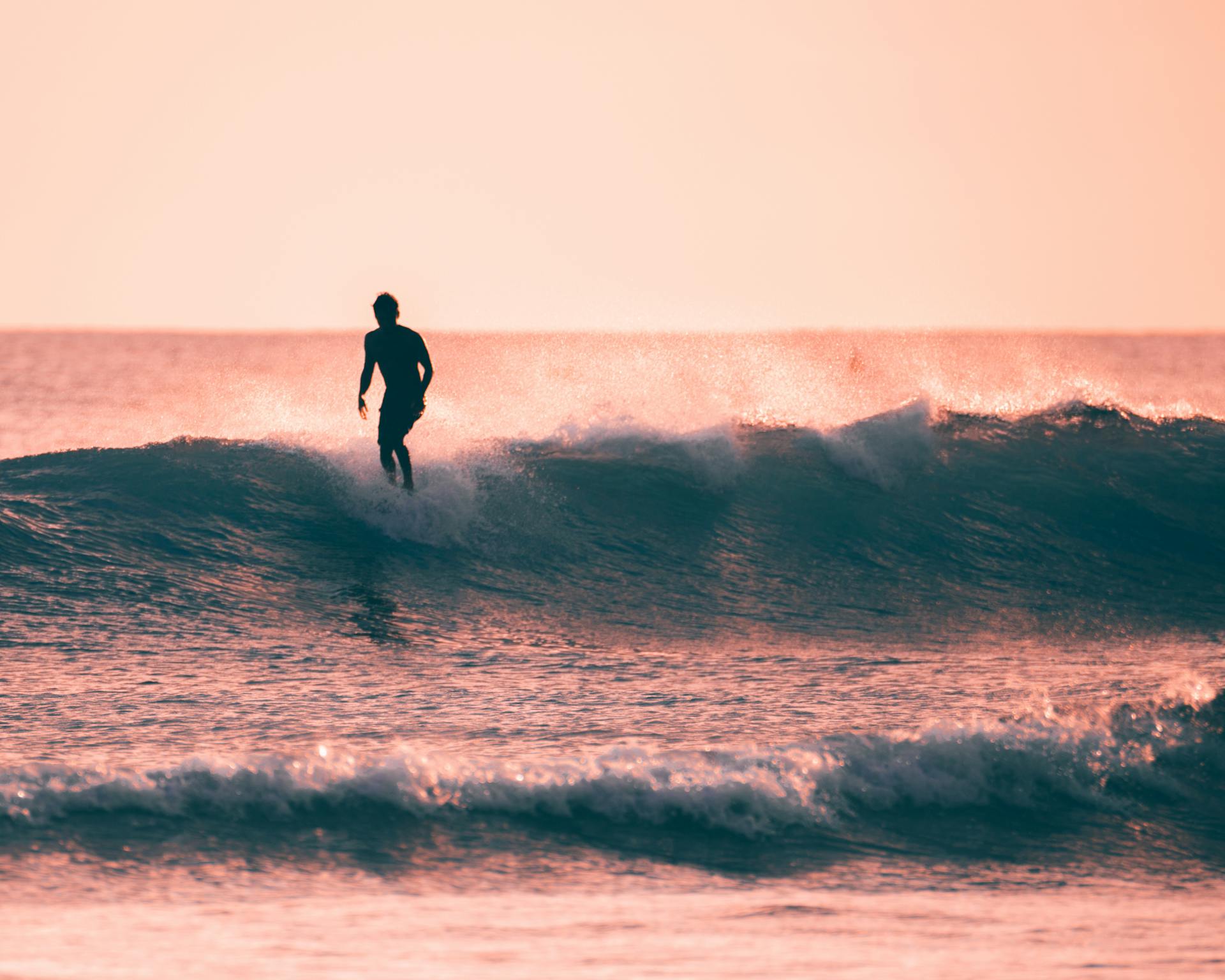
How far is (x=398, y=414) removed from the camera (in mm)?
10281

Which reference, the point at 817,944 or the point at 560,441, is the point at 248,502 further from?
the point at 817,944

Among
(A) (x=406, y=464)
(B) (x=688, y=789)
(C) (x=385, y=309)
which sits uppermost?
(C) (x=385, y=309)

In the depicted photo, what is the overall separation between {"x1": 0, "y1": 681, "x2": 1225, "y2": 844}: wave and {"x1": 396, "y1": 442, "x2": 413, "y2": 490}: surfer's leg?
4753mm

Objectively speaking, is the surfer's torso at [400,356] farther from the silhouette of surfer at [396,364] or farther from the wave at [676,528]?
the wave at [676,528]

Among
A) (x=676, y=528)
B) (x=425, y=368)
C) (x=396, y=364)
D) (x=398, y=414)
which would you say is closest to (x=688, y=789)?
(x=425, y=368)

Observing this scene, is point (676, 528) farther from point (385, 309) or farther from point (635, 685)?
point (635, 685)

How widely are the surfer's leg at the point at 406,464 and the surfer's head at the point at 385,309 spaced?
37.7 inches

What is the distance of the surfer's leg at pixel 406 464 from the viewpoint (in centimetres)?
1052

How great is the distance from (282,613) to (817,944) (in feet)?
18.3

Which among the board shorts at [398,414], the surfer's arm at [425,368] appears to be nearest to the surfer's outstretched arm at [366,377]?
the board shorts at [398,414]

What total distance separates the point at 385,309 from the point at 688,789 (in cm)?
551

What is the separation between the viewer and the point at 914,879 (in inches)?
209

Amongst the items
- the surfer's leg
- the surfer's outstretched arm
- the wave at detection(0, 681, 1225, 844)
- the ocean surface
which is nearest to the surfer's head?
the surfer's outstretched arm

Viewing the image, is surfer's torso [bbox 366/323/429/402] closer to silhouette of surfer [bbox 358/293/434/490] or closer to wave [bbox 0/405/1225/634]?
silhouette of surfer [bbox 358/293/434/490]
